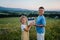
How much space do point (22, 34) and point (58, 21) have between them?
97 centimetres

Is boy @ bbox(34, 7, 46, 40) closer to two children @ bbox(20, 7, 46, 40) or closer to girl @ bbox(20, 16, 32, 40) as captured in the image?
two children @ bbox(20, 7, 46, 40)

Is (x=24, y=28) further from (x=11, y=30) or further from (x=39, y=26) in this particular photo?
(x=11, y=30)

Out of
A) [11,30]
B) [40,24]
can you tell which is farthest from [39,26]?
[11,30]

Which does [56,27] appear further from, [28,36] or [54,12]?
[28,36]

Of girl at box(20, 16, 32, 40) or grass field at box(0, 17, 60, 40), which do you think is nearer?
girl at box(20, 16, 32, 40)

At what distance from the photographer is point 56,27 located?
4602 mm

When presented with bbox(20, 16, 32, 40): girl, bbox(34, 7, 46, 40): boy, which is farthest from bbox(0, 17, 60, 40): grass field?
bbox(34, 7, 46, 40): boy

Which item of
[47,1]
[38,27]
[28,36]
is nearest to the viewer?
[38,27]

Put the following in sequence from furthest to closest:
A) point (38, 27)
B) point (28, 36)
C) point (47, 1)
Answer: point (47, 1), point (28, 36), point (38, 27)

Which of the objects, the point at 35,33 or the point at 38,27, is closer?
the point at 38,27

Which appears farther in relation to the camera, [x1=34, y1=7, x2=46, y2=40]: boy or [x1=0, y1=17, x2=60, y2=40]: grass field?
[x1=0, y1=17, x2=60, y2=40]: grass field

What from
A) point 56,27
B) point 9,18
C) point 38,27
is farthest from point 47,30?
point 9,18

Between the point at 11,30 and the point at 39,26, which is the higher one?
the point at 39,26

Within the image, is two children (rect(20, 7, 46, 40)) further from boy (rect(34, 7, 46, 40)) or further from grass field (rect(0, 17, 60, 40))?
grass field (rect(0, 17, 60, 40))
